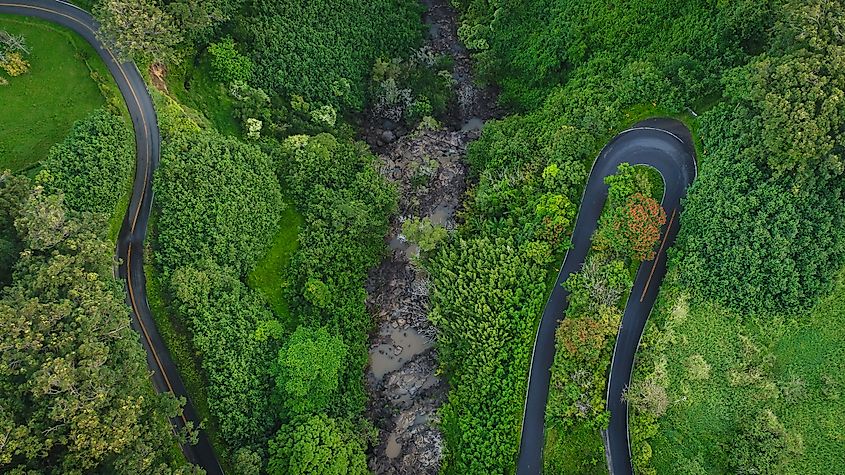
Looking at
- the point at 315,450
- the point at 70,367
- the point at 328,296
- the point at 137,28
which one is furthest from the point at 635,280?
the point at 137,28

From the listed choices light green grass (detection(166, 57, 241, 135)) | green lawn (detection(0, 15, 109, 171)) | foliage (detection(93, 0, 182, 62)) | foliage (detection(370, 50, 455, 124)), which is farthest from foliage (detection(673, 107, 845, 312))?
green lawn (detection(0, 15, 109, 171))

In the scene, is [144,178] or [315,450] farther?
[144,178]

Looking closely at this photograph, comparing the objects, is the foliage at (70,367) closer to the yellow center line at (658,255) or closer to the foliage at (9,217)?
the foliage at (9,217)

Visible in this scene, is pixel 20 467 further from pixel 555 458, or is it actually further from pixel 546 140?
pixel 546 140

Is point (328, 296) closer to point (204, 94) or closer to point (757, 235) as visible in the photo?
point (204, 94)

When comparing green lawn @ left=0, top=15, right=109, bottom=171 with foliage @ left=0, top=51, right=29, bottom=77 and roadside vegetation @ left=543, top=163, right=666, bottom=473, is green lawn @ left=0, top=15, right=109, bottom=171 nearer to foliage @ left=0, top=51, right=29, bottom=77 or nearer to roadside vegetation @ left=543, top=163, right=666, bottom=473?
foliage @ left=0, top=51, right=29, bottom=77

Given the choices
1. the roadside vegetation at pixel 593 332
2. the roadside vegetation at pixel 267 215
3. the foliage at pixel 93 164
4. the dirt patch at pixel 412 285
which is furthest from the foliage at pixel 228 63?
the roadside vegetation at pixel 593 332
